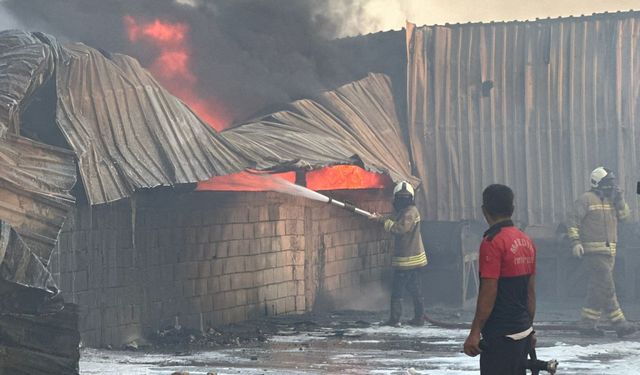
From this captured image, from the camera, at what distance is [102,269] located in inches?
456

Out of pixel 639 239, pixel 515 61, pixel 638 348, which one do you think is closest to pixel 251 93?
pixel 515 61

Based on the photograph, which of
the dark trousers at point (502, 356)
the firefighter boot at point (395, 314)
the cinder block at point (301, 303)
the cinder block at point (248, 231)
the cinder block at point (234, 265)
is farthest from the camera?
the cinder block at point (301, 303)

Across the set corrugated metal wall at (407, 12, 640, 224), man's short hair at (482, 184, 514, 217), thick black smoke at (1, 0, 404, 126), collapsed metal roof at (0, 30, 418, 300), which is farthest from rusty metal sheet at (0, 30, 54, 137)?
corrugated metal wall at (407, 12, 640, 224)

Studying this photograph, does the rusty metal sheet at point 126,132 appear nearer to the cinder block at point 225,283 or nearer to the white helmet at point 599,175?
the cinder block at point 225,283

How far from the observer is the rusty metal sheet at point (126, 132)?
36.0 ft

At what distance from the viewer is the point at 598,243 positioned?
528 inches

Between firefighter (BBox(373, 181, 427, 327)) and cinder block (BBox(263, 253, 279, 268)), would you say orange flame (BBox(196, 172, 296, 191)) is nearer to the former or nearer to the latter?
cinder block (BBox(263, 253, 279, 268))

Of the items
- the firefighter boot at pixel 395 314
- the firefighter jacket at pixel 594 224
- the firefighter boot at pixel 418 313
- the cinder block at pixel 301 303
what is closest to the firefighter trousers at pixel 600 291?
the firefighter jacket at pixel 594 224

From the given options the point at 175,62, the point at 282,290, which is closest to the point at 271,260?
the point at 282,290

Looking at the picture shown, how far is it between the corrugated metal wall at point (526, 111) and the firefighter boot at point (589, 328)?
5.62 m

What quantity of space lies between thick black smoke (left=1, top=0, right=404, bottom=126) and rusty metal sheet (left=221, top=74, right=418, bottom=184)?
63 cm

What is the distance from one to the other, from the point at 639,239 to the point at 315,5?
24.1 ft

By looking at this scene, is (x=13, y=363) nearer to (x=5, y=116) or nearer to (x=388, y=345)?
(x=5, y=116)

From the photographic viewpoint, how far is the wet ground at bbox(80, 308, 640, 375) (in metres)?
10.2
